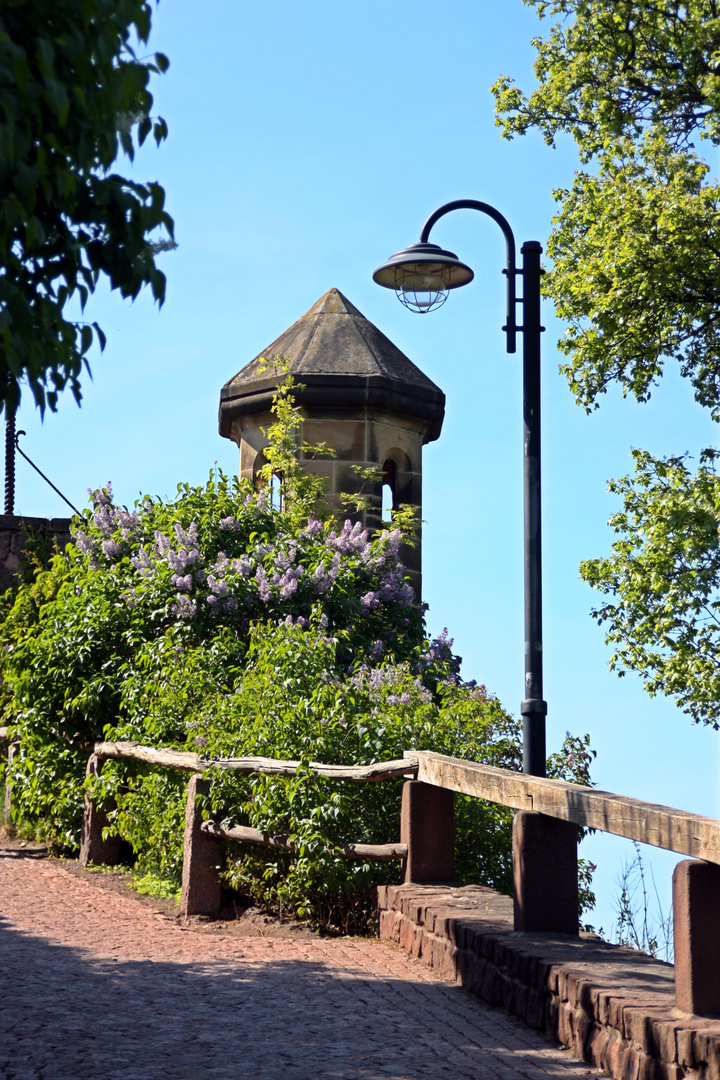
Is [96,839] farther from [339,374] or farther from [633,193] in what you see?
[633,193]

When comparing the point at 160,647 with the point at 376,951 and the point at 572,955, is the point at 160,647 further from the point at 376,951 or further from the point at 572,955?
the point at 572,955

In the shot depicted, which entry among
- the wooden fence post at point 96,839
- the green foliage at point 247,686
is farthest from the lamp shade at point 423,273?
the wooden fence post at point 96,839

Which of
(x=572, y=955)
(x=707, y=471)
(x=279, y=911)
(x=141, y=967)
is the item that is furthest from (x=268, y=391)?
(x=572, y=955)

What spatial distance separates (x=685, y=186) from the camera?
15047mm

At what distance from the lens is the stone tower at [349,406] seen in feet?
49.9

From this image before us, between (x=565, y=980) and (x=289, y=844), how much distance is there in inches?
105

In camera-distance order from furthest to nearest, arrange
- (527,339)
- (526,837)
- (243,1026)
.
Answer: (527,339), (526,837), (243,1026)

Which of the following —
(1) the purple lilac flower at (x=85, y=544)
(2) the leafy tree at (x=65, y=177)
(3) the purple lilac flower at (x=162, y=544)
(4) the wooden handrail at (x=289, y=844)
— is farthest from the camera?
(1) the purple lilac flower at (x=85, y=544)

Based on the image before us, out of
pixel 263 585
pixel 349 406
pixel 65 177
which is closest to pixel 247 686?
pixel 263 585

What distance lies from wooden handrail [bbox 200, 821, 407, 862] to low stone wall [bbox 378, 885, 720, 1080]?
0.72ft

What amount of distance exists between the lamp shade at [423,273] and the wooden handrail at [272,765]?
4115mm

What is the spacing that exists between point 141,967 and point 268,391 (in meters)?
10.0

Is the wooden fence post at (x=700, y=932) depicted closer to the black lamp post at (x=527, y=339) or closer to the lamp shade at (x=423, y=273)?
the black lamp post at (x=527, y=339)

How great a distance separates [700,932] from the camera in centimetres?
431
